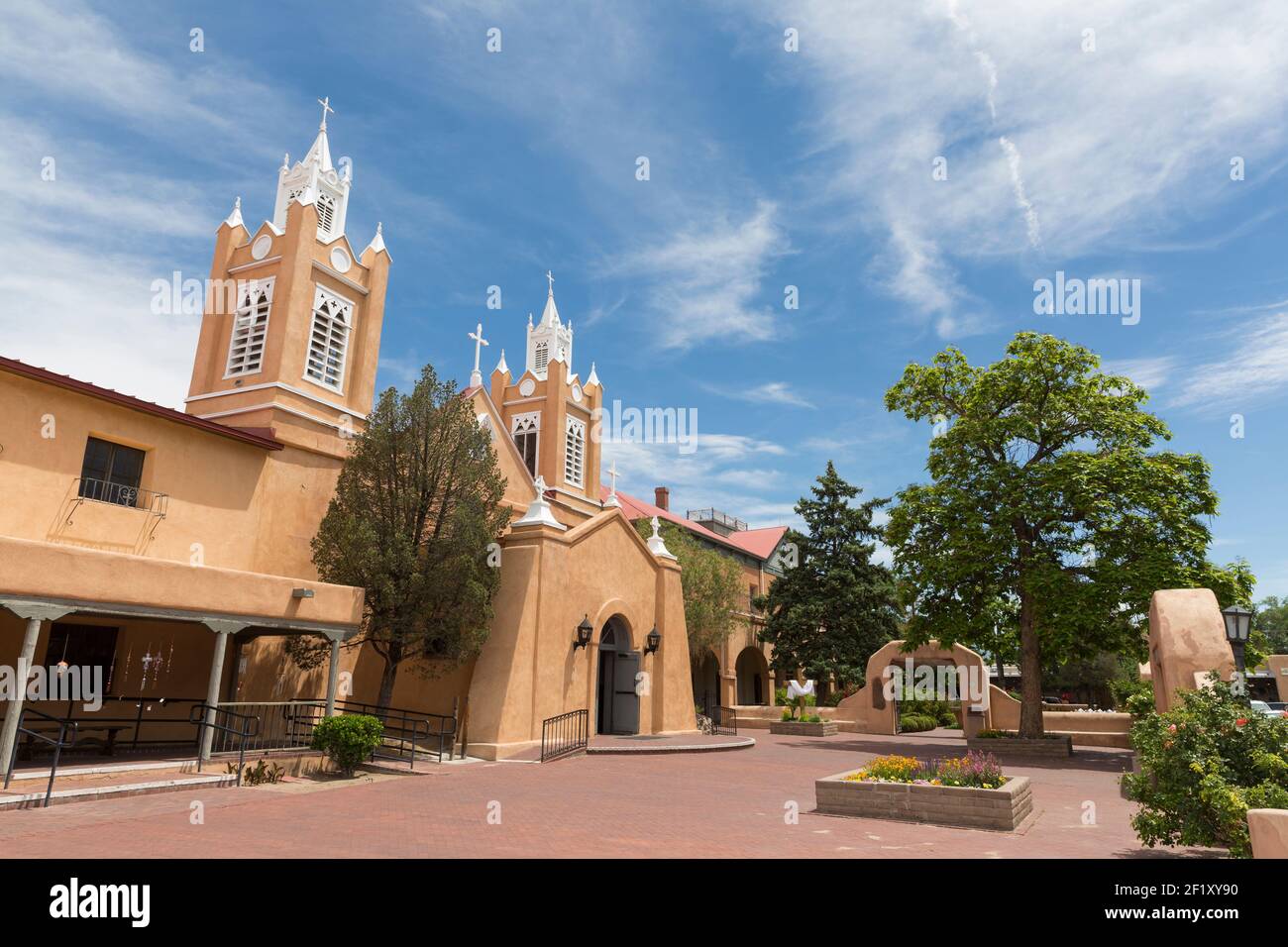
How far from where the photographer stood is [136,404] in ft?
52.4

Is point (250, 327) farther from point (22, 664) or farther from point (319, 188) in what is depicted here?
point (22, 664)

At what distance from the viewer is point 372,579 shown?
57.7 feet

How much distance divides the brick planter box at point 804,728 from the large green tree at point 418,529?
52.1ft

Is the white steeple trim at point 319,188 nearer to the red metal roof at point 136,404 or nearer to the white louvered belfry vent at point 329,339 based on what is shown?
the white louvered belfry vent at point 329,339

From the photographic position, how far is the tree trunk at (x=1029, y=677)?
2369cm

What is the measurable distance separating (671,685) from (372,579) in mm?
11886

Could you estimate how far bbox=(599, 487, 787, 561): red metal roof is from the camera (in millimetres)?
44750

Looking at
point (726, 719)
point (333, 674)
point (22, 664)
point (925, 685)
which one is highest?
point (22, 664)

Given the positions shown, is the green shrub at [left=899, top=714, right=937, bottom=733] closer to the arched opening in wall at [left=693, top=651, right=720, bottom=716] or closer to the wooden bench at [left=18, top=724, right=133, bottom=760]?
the arched opening in wall at [left=693, top=651, right=720, bottom=716]

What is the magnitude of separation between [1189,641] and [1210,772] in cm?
603

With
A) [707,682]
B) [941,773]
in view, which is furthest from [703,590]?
[941,773]
